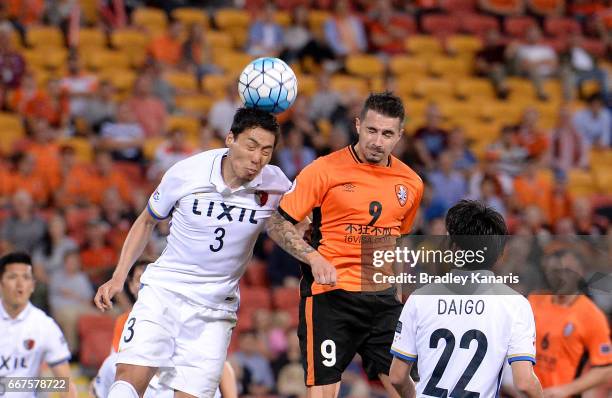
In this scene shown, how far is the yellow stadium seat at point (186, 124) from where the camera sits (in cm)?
1537

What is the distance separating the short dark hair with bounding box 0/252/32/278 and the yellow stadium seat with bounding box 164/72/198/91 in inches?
314

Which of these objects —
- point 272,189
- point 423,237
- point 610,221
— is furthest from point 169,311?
point 610,221

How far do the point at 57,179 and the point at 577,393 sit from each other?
756cm

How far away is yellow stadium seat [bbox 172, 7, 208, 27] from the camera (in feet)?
56.8

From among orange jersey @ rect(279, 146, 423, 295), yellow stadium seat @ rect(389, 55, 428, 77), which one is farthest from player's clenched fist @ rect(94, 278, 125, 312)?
yellow stadium seat @ rect(389, 55, 428, 77)

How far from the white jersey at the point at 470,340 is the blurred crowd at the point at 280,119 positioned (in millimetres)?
5739

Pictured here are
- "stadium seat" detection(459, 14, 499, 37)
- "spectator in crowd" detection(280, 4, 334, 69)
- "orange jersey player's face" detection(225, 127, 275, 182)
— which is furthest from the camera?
"stadium seat" detection(459, 14, 499, 37)

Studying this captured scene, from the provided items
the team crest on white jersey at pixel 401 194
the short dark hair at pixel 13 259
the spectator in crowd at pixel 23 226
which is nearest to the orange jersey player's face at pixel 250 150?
the team crest on white jersey at pixel 401 194

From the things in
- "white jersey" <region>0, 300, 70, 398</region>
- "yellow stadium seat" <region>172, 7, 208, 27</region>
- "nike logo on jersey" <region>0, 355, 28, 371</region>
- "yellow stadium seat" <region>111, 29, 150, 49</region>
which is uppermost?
"yellow stadium seat" <region>172, 7, 208, 27</region>

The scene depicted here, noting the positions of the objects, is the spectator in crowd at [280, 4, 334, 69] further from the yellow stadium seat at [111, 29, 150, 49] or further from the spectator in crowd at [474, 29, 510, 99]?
the spectator in crowd at [474, 29, 510, 99]

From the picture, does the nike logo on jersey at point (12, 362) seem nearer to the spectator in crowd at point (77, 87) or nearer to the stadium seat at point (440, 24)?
the spectator in crowd at point (77, 87)

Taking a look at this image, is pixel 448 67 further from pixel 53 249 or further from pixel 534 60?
pixel 53 249

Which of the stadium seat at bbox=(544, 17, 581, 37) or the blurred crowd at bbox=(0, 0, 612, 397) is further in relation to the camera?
the stadium seat at bbox=(544, 17, 581, 37)

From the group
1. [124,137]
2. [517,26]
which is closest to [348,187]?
[124,137]
